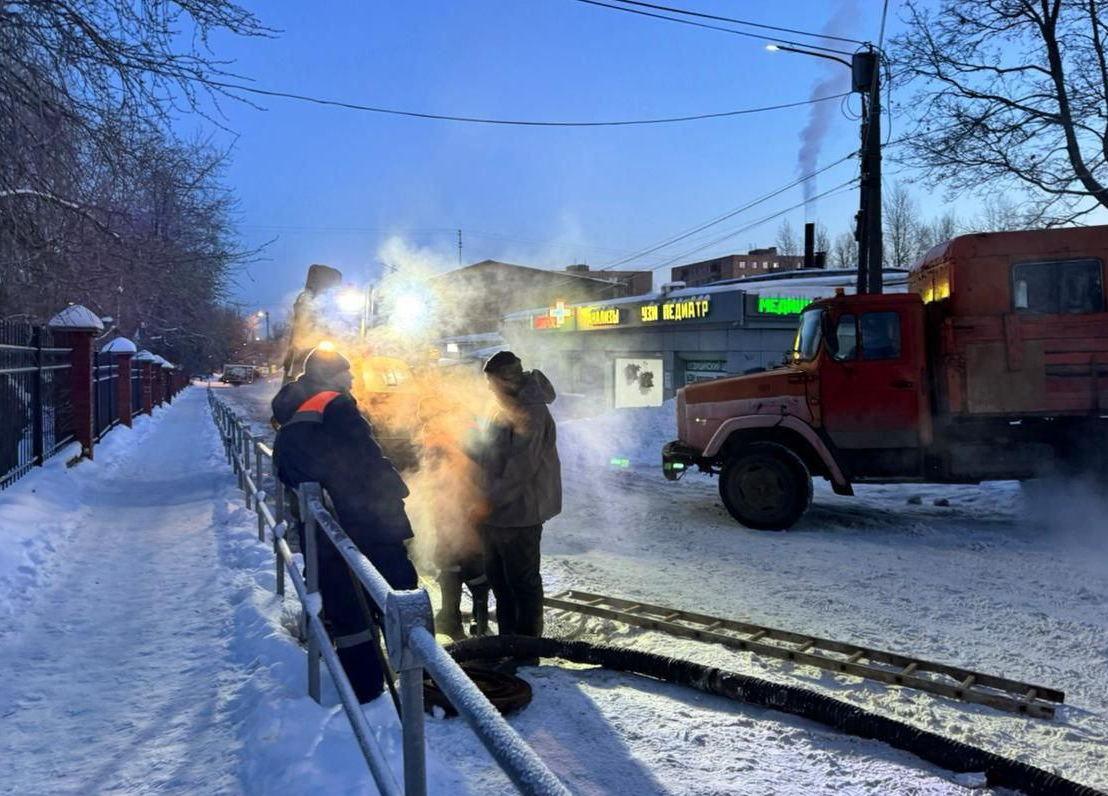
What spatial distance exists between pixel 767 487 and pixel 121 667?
22.2ft

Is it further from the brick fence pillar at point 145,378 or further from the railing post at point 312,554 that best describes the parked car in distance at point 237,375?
the railing post at point 312,554

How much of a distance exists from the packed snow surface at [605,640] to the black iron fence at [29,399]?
16.9 inches

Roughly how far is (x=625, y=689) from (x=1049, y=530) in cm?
693

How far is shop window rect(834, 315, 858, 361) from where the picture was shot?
9047 mm

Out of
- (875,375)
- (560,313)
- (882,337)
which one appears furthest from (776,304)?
(875,375)

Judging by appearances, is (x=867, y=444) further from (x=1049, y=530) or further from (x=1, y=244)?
(x=1, y=244)

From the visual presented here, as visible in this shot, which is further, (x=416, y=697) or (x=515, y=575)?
(x=515, y=575)

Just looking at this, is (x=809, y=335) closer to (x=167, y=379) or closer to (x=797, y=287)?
(x=797, y=287)

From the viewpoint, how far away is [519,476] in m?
4.59

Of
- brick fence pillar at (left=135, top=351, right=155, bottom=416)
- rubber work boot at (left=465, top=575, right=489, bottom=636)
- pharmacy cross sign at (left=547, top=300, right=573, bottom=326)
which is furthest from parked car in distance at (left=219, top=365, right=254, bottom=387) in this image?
rubber work boot at (left=465, top=575, right=489, bottom=636)

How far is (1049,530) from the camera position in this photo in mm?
8789

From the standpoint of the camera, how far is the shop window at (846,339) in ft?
29.7

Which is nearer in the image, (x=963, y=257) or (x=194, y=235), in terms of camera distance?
(x=963, y=257)

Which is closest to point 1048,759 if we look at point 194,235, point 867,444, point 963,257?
point 867,444
